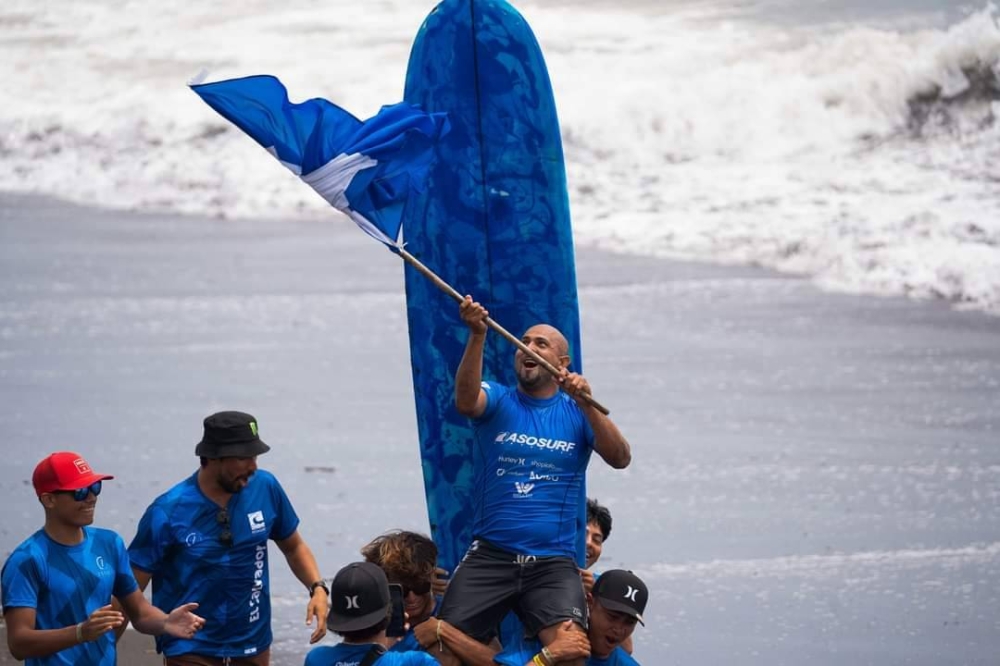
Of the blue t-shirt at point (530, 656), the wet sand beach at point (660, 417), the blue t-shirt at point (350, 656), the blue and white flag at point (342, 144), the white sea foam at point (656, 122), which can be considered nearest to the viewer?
the blue t-shirt at point (350, 656)

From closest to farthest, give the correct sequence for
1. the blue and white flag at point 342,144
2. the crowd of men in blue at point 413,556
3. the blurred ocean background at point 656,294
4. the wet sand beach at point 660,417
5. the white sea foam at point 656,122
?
the crowd of men in blue at point 413,556, the blue and white flag at point 342,144, the wet sand beach at point 660,417, the blurred ocean background at point 656,294, the white sea foam at point 656,122

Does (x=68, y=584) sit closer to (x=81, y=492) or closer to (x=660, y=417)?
(x=81, y=492)

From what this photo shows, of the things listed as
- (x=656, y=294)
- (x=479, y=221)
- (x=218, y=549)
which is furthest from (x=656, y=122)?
(x=218, y=549)

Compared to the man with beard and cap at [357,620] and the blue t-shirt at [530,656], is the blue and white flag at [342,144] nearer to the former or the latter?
the blue t-shirt at [530,656]

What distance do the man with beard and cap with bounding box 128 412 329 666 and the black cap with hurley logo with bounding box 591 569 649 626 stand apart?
2.94ft

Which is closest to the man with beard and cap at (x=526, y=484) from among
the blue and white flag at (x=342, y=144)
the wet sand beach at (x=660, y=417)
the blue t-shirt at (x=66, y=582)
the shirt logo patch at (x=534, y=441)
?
the shirt logo patch at (x=534, y=441)

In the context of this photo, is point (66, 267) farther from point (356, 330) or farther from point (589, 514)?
point (589, 514)

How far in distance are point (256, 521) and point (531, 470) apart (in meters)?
0.91

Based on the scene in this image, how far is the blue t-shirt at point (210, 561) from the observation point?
5.03 metres

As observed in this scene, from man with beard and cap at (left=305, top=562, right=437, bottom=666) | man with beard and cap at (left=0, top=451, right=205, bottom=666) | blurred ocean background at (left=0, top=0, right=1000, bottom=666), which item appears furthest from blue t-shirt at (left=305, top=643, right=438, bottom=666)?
blurred ocean background at (left=0, top=0, right=1000, bottom=666)

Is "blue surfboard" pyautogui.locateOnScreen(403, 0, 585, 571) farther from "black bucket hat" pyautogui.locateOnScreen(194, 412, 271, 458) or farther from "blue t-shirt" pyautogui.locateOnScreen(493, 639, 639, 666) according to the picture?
"black bucket hat" pyautogui.locateOnScreen(194, 412, 271, 458)

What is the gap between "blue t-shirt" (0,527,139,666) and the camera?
14.6 feet

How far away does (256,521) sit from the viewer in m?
5.12

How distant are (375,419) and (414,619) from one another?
512 centimetres
